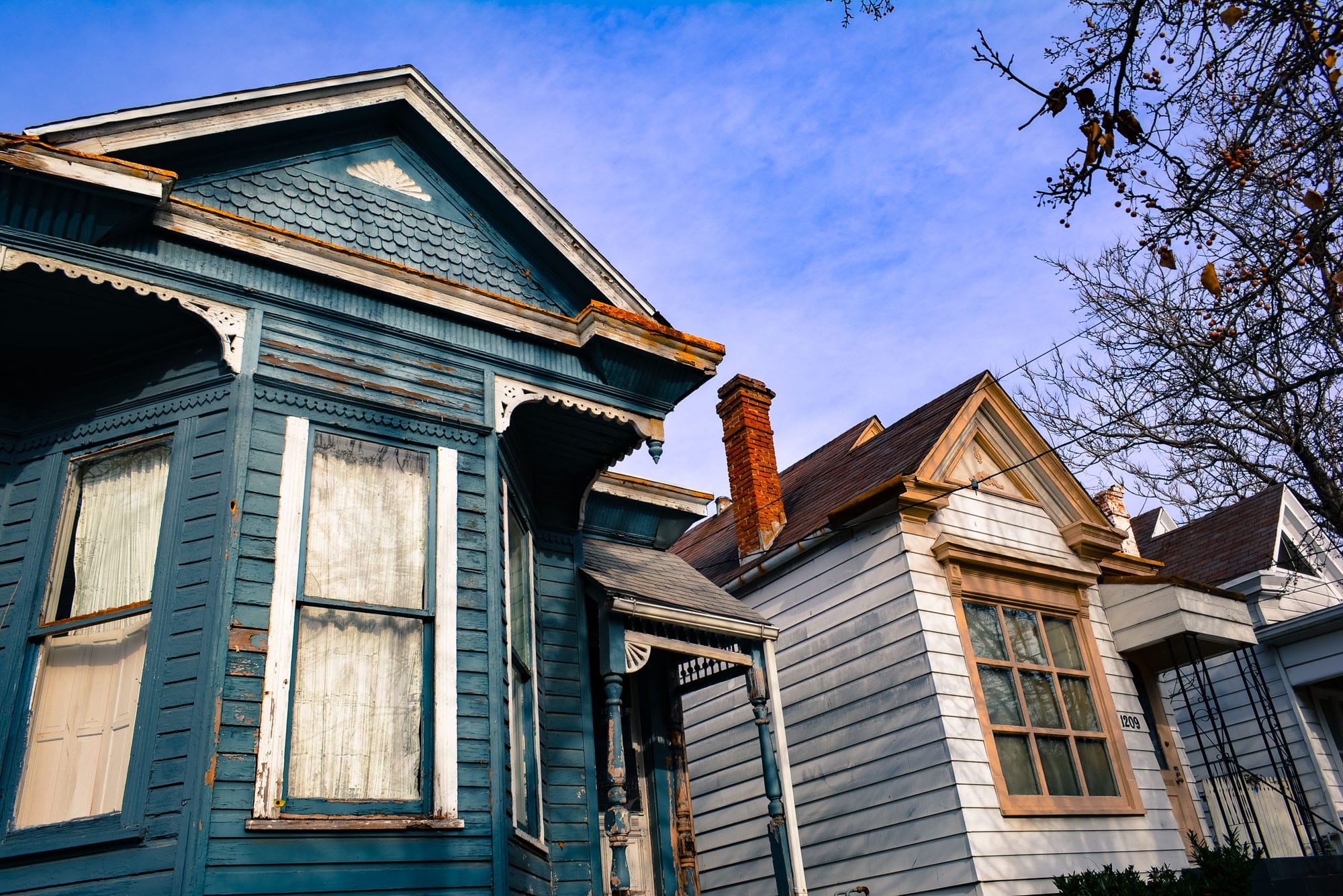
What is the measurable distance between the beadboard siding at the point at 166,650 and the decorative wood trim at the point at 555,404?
1966 mm

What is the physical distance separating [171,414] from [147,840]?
2.69 meters

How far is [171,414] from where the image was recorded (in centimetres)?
675

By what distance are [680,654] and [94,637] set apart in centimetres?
490

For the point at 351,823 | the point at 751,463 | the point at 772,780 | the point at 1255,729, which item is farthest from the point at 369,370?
the point at 1255,729

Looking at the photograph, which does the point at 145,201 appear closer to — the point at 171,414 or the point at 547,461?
the point at 171,414

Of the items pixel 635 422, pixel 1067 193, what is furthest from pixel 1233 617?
pixel 1067 193

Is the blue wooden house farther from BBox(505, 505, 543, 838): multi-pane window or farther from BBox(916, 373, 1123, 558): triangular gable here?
BBox(916, 373, 1123, 558): triangular gable

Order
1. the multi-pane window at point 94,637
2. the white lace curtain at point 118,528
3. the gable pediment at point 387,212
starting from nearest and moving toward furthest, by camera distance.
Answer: the multi-pane window at point 94,637, the white lace curtain at point 118,528, the gable pediment at point 387,212

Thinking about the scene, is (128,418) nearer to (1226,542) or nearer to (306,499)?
(306,499)

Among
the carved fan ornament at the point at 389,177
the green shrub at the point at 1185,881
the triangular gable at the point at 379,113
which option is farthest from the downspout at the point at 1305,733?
the carved fan ornament at the point at 389,177

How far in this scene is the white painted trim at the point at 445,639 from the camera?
6309 mm

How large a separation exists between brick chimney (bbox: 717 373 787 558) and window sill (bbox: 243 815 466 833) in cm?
768

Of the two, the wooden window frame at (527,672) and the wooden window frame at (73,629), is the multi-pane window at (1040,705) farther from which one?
the wooden window frame at (73,629)

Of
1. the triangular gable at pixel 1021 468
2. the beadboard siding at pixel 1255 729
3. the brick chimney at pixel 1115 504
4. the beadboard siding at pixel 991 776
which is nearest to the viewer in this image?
the beadboard siding at pixel 991 776
